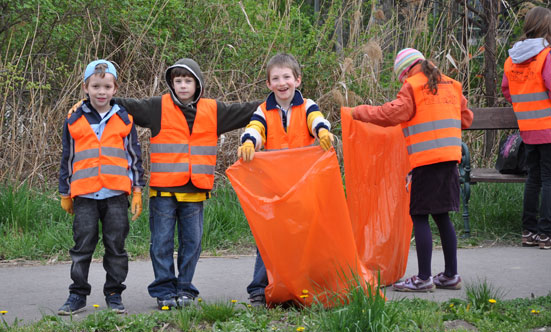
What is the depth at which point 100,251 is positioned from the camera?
520 cm

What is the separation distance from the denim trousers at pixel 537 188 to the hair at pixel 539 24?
2.86ft

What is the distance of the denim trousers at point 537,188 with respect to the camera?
18.0ft

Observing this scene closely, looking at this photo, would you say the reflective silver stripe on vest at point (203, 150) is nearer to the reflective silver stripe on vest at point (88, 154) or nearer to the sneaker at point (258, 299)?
the reflective silver stripe on vest at point (88, 154)

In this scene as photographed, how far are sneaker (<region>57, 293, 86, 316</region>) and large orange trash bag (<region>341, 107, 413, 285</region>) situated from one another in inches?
63.7

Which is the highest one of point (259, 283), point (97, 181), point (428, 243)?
point (97, 181)

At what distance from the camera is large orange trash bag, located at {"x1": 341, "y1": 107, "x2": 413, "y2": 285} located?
13.8 feet

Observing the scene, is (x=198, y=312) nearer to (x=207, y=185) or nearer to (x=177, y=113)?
(x=207, y=185)

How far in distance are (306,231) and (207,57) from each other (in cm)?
475

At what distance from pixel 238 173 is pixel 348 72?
13.5 ft

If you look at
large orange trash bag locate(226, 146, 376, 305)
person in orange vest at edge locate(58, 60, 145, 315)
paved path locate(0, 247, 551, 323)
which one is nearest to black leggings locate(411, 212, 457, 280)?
paved path locate(0, 247, 551, 323)

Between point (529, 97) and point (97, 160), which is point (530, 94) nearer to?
point (529, 97)

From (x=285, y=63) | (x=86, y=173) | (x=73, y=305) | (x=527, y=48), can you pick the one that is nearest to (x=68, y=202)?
(x=86, y=173)

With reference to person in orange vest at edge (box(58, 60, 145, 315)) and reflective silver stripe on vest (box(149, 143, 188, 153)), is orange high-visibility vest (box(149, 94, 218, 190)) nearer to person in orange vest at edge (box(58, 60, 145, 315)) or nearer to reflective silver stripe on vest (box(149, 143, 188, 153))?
reflective silver stripe on vest (box(149, 143, 188, 153))

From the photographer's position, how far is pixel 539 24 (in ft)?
18.0
